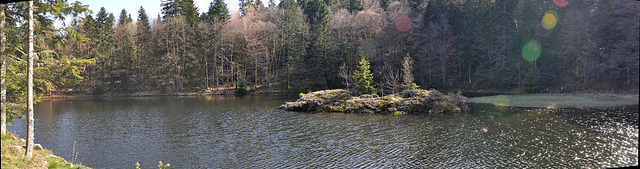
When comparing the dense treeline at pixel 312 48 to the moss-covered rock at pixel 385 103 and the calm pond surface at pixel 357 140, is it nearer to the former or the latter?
the moss-covered rock at pixel 385 103

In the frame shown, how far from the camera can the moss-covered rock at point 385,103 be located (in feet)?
81.9

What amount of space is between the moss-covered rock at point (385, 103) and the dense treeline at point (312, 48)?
1232 cm

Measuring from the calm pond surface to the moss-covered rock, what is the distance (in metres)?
1.79

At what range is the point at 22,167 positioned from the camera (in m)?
8.40

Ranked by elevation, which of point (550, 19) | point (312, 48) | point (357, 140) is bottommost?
point (357, 140)

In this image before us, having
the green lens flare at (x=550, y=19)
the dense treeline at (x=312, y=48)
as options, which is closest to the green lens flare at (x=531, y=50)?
the dense treeline at (x=312, y=48)

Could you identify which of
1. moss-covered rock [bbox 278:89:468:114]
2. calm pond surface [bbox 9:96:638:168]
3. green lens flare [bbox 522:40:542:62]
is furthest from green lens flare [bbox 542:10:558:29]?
moss-covered rock [bbox 278:89:468:114]

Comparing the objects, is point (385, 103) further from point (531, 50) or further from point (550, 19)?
point (550, 19)

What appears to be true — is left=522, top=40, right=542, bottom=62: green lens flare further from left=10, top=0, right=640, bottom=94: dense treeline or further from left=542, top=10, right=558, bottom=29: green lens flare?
left=542, top=10, right=558, bottom=29: green lens flare

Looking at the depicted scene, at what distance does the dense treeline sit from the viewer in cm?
4341

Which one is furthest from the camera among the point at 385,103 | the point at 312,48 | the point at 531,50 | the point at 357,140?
the point at 312,48

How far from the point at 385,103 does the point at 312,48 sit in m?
31.4

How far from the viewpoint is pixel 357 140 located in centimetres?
1555

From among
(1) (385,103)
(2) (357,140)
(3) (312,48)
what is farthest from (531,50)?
(2) (357,140)
